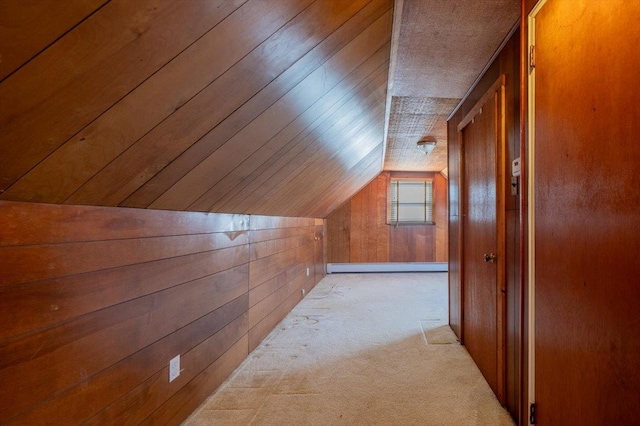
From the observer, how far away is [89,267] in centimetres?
105

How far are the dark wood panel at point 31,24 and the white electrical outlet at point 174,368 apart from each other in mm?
1344

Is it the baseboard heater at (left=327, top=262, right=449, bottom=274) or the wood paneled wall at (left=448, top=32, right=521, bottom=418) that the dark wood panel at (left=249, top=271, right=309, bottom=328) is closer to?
the wood paneled wall at (left=448, top=32, right=521, bottom=418)

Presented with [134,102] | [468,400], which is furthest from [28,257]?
[468,400]

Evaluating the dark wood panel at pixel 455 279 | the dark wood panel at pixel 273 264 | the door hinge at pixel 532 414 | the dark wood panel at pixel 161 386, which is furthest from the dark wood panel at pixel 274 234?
the door hinge at pixel 532 414

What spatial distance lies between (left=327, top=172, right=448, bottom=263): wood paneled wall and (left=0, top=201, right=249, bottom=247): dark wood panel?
451 centimetres

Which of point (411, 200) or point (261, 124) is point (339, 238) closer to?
point (411, 200)

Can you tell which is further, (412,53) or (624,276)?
(412,53)

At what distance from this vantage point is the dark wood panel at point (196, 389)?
1.42 metres

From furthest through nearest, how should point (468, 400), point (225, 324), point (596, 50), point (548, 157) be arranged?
point (225, 324) < point (468, 400) < point (548, 157) < point (596, 50)

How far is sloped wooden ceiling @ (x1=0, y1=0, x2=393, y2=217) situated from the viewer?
624 mm

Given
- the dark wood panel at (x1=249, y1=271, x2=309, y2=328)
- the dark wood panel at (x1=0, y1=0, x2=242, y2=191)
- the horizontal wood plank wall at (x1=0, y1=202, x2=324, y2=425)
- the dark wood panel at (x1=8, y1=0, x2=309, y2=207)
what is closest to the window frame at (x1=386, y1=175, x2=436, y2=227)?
the dark wood panel at (x1=249, y1=271, x2=309, y2=328)

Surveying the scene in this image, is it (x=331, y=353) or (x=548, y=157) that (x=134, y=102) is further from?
(x=331, y=353)

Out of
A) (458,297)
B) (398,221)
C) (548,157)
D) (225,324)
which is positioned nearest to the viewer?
(548,157)

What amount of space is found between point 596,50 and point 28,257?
73.2 inches
